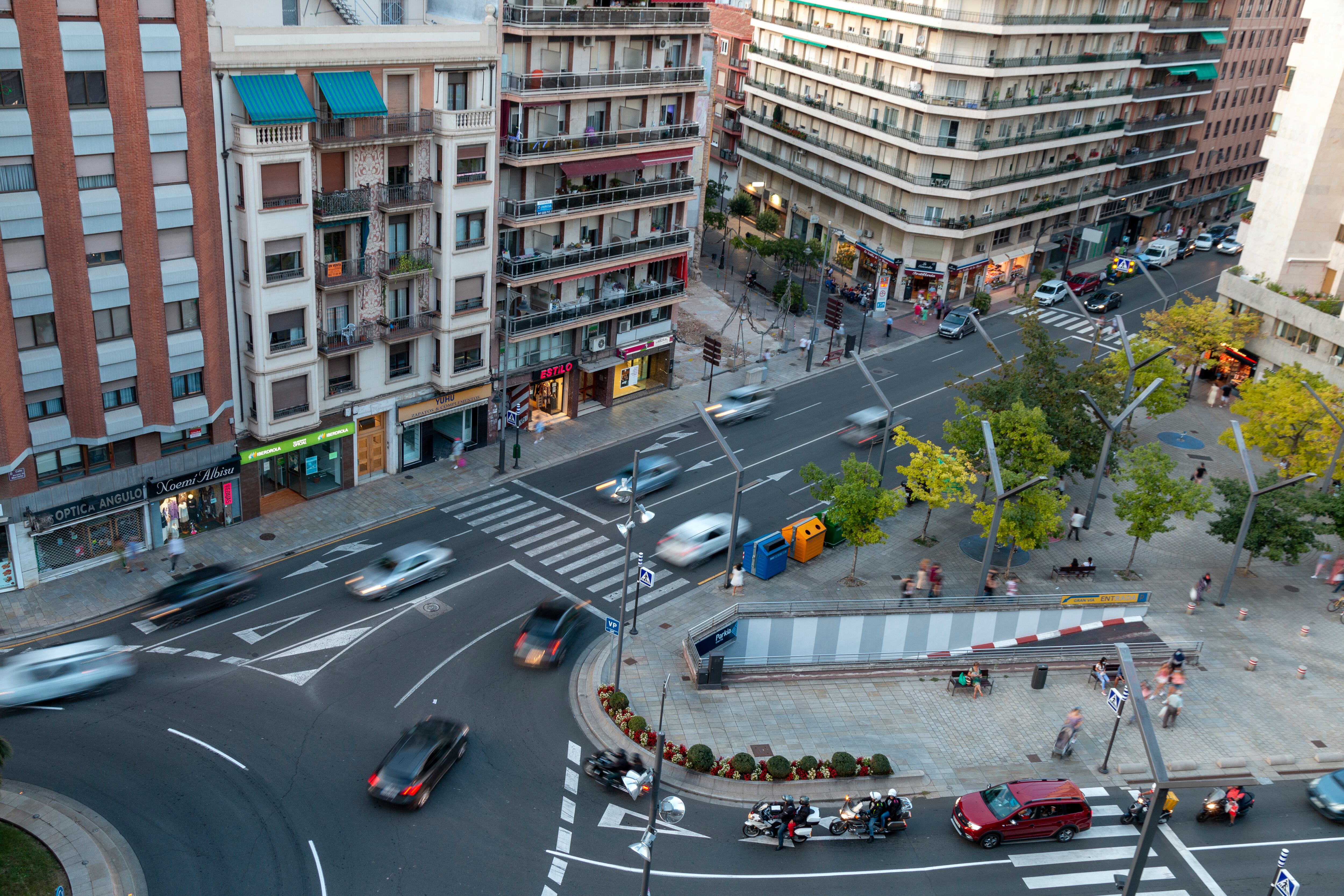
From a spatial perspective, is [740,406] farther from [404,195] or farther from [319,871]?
[319,871]

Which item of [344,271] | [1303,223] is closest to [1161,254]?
[1303,223]

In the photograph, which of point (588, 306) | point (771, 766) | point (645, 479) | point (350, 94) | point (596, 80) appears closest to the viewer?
point (771, 766)

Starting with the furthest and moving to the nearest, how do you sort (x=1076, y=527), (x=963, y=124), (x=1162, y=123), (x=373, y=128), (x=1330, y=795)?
(x=1162, y=123) → (x=963, y=124) → (x=1076, y=527) → (x=373, y=128) → (x=1330, y=795)

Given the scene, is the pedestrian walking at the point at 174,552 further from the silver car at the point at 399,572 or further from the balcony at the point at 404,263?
the balcony at the point at 404,263

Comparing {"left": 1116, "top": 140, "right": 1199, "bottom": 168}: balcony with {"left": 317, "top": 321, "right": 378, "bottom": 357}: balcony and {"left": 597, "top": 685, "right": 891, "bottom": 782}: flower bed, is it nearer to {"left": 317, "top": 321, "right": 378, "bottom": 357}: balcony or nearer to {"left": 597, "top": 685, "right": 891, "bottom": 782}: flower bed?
{"left": 317, "top": 321, "right": 378, "bottom": 357}: balcony

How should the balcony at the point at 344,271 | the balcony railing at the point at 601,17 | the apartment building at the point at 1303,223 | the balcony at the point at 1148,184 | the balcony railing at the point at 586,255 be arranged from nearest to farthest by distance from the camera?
the balcony at the point at 344,271, the balcony railing at the point at 601,17, the balcony railing at the point at 586,255, the apartment building at the point at 1303,223, the balcony at the point at 1148,184

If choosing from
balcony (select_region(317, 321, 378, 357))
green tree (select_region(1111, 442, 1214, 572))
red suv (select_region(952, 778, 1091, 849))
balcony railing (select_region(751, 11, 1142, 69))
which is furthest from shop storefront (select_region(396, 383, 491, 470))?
balcony railing (select_region(751, 11, 1142, 69))

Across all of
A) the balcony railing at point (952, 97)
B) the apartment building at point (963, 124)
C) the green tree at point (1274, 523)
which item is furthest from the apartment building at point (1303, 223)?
the green tree at point (1274, 523)
